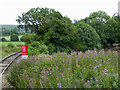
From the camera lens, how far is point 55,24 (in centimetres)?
2055

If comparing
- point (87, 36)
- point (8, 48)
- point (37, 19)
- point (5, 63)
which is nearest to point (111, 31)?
point (87, 36)

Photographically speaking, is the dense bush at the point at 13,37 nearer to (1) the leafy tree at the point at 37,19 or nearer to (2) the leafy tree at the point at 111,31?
(1) the leafy tree at the point at 37,19

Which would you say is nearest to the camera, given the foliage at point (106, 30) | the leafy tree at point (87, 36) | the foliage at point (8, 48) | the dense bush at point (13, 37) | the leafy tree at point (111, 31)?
the foliage at point (8, 48)

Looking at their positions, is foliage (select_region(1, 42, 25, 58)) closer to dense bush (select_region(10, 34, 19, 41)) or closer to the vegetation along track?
dense bush (select_region(10, 34, 19, 41))

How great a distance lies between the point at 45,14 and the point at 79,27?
21.8 feet

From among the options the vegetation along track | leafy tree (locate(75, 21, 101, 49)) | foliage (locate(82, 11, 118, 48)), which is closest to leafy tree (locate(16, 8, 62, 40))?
leafy tree (locate(75, 21, 101, 49))

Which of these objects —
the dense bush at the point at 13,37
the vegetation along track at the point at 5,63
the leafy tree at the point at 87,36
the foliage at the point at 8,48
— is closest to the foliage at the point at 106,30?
the leafy tree at the point at 87,36

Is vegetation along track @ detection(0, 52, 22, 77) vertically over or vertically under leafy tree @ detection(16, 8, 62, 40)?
under

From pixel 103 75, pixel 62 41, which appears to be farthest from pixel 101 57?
pixel 62 41

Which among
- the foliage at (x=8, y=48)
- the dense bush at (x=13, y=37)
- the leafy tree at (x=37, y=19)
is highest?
the leafy tree at (x=37, y=19)

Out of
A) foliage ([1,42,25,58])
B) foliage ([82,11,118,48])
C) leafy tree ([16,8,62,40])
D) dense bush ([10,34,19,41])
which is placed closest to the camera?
foliage ([1,42,25,58])

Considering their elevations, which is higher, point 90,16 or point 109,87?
point 90,16

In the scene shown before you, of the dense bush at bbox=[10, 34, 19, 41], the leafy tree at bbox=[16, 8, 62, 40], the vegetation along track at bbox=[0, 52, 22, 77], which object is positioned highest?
the leafy tree at bbox=[16, 8, 62, 40]

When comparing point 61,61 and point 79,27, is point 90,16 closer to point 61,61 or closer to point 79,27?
point 79,27
